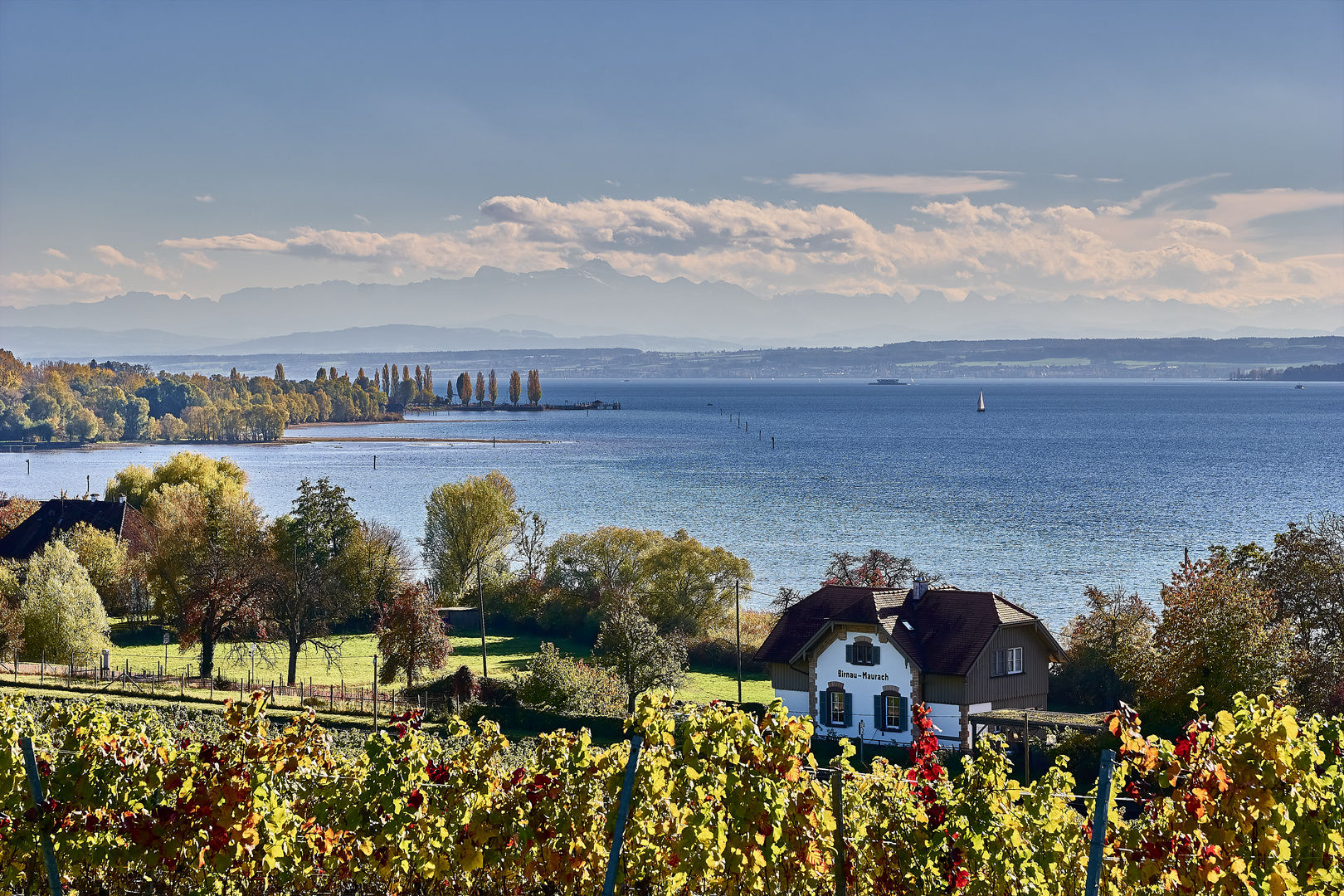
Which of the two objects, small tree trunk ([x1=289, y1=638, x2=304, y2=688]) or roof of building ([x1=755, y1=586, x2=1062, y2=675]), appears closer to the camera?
roof of building ([x1=755, y1=586, x2=1062, y2=675])

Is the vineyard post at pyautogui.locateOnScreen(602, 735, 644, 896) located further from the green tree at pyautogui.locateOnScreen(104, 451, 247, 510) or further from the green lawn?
the green tree at pyautogui.locateOnScreen(104, 451, 247, 510)

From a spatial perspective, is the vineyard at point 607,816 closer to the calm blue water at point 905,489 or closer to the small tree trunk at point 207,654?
the small tree trunk at point 207,654

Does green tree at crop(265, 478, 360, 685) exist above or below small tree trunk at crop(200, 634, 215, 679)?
above

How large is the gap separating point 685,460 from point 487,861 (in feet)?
476

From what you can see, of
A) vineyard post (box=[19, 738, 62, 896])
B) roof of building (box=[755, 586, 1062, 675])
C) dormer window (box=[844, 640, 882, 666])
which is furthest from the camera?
dormer window (box=[844, 640, 882, 666])

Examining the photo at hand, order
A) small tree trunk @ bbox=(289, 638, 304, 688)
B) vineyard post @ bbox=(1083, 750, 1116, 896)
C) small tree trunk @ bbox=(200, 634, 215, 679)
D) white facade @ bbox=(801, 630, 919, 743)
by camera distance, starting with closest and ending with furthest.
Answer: vineyard post @ bbox=(1083, 750, 1116, 896) → white facade @ bbox=(801, 630, 919, 743) → small tree trunk @ bbox=(289, 638, 304, 688) → small tree trunk @ bbox=(200, 634, 215, 679)

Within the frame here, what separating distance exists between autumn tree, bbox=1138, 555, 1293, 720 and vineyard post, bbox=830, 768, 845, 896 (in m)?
22.4

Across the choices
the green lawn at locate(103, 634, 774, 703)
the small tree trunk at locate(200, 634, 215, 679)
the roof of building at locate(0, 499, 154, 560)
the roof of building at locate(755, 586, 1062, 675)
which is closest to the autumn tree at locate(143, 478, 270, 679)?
the small tree trunk at locate(200, 634, 215, 679)

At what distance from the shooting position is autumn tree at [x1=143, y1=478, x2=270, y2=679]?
145ft

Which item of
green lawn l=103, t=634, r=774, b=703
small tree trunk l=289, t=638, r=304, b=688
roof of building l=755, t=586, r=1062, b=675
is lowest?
green lawn l=103, t=634, r=774, b=703

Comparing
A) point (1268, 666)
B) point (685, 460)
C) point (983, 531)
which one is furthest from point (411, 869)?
point (685, 460)

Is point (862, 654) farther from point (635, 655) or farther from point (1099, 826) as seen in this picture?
point (1099, 826)

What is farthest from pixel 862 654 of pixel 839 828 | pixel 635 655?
pixel 839 828

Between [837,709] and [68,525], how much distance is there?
45736 mm
